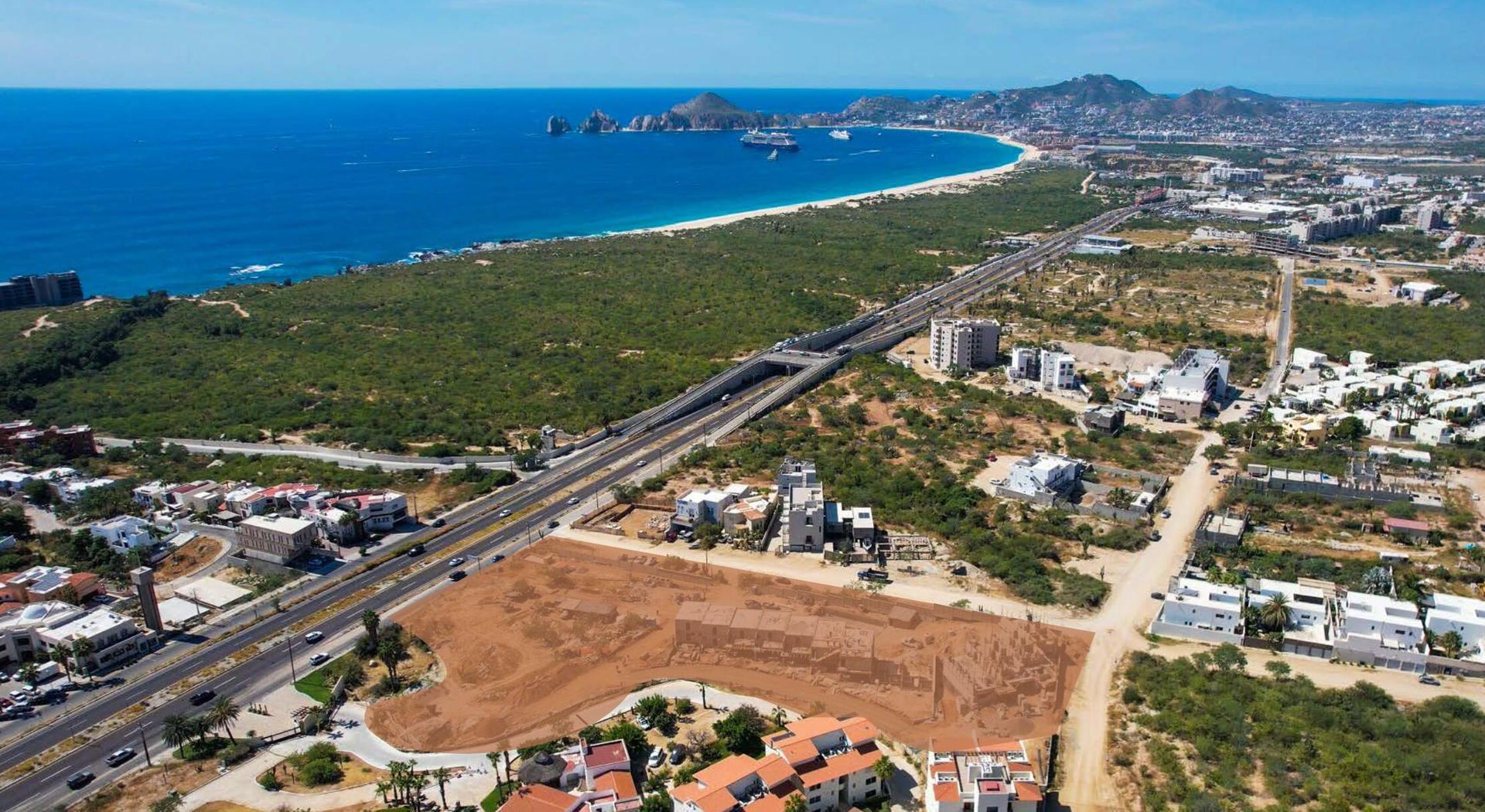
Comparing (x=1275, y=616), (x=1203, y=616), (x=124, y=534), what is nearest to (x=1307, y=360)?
(x=1275, y=616)

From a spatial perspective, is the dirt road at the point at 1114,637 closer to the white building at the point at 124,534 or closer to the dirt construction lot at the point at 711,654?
the dirt construction lot at the point at 711,654

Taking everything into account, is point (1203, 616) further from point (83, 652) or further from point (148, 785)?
point (83, 652)

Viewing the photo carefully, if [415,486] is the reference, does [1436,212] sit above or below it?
above

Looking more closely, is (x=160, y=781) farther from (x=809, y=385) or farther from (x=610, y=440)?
(x=809, y=385)

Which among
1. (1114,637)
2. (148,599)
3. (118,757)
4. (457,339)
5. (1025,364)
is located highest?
(457,339)

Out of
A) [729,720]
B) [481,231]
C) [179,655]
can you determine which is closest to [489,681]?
[729,720]

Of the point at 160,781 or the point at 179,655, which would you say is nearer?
the point at 160,781

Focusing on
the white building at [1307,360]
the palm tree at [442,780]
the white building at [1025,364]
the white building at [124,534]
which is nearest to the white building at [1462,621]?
the palm tree at [442,780]
